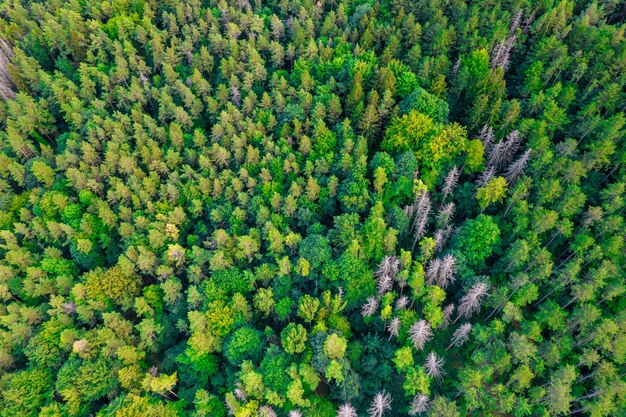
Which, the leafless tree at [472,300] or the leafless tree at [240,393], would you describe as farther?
the leafless tree at [472,300]

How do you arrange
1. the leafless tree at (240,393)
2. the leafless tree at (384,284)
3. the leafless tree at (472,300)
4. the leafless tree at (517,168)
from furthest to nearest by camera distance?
the leafless tree at (517,168), the leafless tree at (384,284), the leafless tree at (472,300), the leafless tree at (240,393)

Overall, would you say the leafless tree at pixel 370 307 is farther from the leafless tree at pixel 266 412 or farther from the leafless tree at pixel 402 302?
the leafless tree at pixel 266 412

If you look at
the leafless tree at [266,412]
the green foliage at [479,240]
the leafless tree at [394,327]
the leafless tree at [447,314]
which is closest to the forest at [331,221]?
the green foliage at [479,240]

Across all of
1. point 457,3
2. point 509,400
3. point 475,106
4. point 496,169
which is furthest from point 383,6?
point 509,400

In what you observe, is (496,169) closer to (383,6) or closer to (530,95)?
(530,95)

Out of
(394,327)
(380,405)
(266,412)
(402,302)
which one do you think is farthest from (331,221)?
(266,412)

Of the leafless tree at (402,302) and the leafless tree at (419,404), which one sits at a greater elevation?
the leafless tree at (402,302)

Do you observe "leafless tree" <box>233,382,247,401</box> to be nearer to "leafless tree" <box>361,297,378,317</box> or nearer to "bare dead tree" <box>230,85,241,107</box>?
"leafless tree" <box>361,297,378,317</box>

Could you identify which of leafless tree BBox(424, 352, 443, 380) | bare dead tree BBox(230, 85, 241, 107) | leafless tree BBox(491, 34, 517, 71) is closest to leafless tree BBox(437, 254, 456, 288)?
leafless tree BBox(424, 352, 443, 380)
